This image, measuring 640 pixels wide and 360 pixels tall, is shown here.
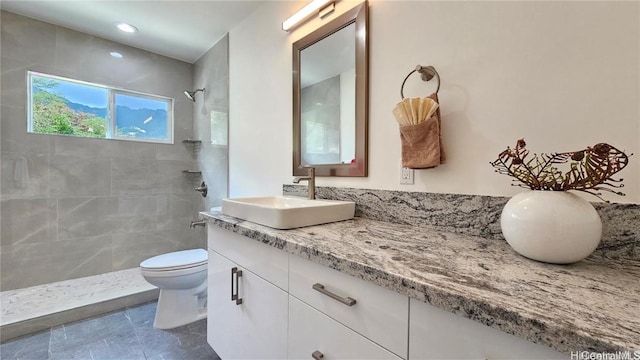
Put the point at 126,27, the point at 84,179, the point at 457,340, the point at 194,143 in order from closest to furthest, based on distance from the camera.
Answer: the point at 457,340
the point at 126,27
the point at 84,179
the point at 194,143

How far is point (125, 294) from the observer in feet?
7.00

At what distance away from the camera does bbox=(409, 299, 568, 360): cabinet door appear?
1.43ft

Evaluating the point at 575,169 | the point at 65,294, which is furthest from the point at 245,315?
the point at 65,294

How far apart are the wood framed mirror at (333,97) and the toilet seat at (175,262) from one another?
97 cm

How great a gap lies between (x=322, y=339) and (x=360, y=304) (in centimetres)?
21

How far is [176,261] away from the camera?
188 centimetres

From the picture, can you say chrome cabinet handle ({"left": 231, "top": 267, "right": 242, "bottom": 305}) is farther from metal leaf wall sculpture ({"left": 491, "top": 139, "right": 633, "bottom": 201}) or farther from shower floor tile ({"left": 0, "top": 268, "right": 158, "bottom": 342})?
shower floor tile ({"left": 0, "top": 268, "right": 158, "bottom": 342})

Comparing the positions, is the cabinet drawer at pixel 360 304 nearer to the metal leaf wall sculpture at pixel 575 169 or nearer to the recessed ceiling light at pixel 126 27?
the metal leaf wall sculpture at pixel 575 169

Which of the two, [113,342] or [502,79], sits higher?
[502,79]

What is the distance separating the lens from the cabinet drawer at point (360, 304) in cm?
59

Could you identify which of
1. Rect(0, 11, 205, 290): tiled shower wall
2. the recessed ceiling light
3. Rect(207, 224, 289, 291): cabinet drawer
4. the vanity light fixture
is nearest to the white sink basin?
Rect(207, 224, 289, 291): cabinet drawer

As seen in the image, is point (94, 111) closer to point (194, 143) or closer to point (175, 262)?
point (194, 143)

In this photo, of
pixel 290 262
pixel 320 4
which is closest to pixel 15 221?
pixel 290 262

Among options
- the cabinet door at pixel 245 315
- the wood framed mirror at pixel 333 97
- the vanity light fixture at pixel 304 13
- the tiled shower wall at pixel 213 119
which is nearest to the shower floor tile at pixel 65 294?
the tiled shower wall at pixel 213 119
